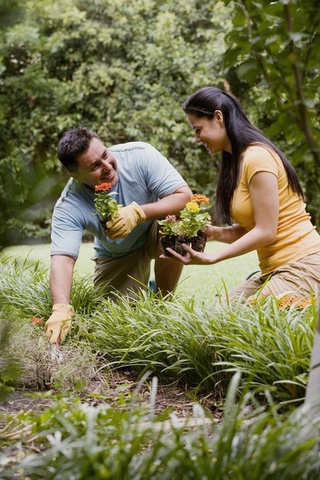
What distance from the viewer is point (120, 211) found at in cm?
324

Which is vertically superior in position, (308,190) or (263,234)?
(263,234)

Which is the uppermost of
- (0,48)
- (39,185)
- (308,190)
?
(0,48)

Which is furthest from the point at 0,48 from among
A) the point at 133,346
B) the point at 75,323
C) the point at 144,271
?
the point at 144,271

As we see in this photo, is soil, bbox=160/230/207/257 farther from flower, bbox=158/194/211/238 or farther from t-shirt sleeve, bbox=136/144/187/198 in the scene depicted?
t-shirt sleeve, bbox=136/144/187/198

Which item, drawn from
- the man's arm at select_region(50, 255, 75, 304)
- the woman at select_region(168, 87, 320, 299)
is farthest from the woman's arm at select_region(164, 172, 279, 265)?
the man's arm at select_region(50, 255, 75, 304)

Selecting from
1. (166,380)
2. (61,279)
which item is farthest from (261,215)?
(61,279)

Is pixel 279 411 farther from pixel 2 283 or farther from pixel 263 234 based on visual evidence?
pixel 2 283

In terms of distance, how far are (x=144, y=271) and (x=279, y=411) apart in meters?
1.98

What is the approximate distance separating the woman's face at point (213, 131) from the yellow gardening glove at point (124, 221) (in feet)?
1.65

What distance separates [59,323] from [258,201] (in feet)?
3.53

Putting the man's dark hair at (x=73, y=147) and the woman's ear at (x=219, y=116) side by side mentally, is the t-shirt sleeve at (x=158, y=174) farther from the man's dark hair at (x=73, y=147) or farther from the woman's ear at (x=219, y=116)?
the woman's ear at (x=219, y=116)

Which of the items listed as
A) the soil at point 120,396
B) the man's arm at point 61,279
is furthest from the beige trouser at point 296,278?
the man's arm at point 61,279

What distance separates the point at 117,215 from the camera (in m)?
3.19

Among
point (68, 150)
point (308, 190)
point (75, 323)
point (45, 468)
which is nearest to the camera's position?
point (45, 468)
